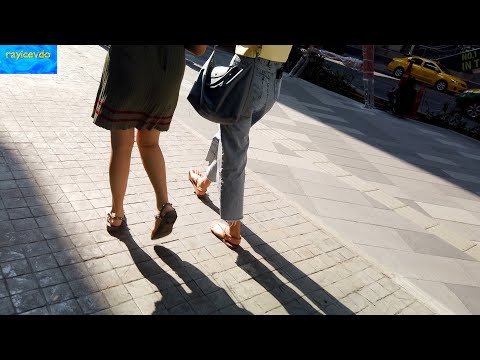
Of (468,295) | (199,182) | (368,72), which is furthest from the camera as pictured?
(368,72)

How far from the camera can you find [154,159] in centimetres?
243

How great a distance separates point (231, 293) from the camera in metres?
2.40

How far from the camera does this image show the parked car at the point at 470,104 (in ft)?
48.3

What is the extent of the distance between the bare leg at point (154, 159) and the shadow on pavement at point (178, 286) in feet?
1.13

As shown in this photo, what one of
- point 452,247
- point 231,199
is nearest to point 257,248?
point 231,199

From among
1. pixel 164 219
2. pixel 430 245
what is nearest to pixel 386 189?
pixel 430 245

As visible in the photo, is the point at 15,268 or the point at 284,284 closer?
the point at 15,268

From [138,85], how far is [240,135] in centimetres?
77

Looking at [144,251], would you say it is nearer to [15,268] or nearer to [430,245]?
[15,268]

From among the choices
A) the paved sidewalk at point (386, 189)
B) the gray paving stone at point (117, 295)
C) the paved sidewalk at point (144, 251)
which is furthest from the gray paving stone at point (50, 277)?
the paved sidewalk at point (386, 189)

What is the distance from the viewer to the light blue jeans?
2.45 m

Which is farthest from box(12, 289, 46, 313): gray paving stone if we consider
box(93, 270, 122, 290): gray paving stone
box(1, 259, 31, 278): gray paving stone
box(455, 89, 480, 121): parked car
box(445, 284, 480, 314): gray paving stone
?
box(455, 89, 480, 121): parked car

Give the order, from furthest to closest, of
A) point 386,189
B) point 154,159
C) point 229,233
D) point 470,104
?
point 470,104 → point 386,189 → point 229,233 → point 154,159
